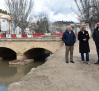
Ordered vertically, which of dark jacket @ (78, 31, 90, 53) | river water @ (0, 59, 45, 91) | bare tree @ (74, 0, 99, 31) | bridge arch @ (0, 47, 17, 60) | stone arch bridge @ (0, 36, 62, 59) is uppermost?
bare tree @ (74, 0, 99, 31)

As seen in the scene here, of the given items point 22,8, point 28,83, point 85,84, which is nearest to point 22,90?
point 28,83

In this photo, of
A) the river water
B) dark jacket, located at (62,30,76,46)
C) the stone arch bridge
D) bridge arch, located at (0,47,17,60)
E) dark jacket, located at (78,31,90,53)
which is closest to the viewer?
dark jacket, located at (78,31,90,53)

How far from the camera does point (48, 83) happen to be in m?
3.34

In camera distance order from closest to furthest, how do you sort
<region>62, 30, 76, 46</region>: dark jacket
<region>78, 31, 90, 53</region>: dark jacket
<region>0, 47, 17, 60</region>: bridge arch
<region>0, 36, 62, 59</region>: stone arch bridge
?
<region>78, 31, 90, 53</region>: dark jacket → <region>62, 30, 76, 46</region>: dark jacket → <region>0, 36, 62, 59</region>: stone arch bridge → <region>0, 47, 17, 60</region>: bridge arch

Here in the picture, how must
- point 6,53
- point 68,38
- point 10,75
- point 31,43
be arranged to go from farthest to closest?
point 6,53
point 31,43
point 10,75
point 68,38

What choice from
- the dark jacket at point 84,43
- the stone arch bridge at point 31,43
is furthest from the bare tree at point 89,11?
the dark jacket at point 84,43

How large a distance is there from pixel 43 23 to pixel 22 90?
50954 millimetres

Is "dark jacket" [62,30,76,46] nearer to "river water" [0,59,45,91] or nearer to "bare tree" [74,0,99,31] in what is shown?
"river water" [0,59,45,91]

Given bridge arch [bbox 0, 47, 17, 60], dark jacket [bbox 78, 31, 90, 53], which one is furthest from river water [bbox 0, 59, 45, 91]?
bridge arch [bbox 0, 47, 17, 60]

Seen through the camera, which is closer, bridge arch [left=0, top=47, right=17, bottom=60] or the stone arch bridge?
the stone arch bridge

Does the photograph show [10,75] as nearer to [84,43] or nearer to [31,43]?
[31,43]

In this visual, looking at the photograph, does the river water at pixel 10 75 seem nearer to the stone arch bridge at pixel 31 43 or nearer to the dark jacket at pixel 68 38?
the stone arch bridge at pixel 31 43

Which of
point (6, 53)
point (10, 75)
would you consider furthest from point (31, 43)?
point (6, 53)

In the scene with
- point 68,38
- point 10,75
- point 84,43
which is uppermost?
point 68,38
